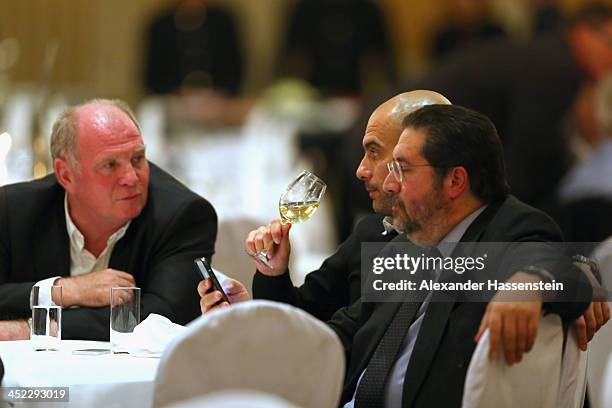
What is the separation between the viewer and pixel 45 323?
125 inches

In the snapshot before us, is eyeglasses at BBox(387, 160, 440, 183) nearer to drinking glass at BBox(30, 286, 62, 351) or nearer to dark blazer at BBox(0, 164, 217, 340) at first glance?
dark blazer at BBox(0, 164, 217, 340)

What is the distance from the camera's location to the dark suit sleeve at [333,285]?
10.7 ft

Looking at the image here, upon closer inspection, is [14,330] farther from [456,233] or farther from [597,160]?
[597,160]

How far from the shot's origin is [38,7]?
1191 centimetres

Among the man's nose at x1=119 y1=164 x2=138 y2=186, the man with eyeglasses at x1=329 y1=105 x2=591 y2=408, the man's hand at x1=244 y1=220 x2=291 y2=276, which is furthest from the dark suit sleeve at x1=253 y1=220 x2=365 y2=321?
the man's nose at x1=119 y1=164 x2=138 y2=186

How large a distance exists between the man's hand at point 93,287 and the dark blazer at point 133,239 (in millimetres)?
100

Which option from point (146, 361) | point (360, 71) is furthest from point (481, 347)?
point (360, 71)

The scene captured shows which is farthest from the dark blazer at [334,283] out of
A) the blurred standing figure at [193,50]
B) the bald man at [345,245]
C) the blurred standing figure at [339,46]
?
the blurred standing figure at [193,50]

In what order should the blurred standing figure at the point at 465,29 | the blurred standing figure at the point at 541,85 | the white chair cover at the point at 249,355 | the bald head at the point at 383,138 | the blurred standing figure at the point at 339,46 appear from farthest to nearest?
1. the blurred standing figure at the point at 339,46
2. the blurred standing figure at the point at 465,29
3. the blurred standing figure at the point at 541,85
4. the bald head at the point at 383,138
5. the white chair cover at the point at 249,355

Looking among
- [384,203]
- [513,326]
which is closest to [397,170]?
[384,203]

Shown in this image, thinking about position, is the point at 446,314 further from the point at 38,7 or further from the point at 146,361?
the point at 38,7

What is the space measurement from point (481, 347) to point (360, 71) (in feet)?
28.6

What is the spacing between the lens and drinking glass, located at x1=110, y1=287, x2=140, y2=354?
3.12 m

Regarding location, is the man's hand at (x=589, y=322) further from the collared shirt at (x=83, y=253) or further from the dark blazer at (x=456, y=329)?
the collared shirt at (x=83, y=253)
